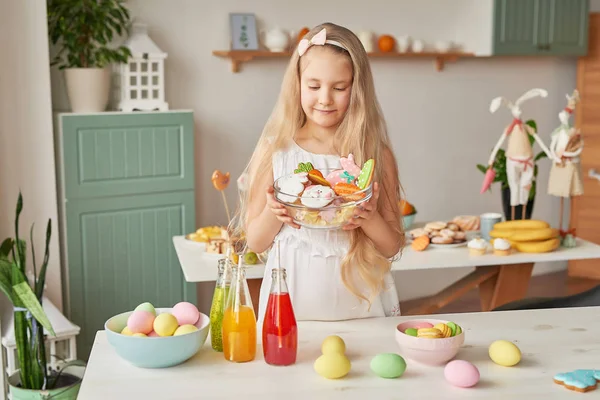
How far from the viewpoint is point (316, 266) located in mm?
2135

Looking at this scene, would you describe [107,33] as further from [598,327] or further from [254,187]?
[598,327]

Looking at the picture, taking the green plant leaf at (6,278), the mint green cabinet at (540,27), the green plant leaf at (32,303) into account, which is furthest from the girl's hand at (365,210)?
the mint green cabinet at (540,27)

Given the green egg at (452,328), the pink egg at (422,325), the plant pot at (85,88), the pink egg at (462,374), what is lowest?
the pink egg at (462,374)

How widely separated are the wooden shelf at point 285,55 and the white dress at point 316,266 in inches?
95.1

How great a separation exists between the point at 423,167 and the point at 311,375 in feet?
12.0

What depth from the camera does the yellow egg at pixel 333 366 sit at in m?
1.61

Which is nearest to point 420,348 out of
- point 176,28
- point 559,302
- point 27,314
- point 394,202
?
point 394,202

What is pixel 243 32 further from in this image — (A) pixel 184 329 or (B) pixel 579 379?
(B) pixel 579 379

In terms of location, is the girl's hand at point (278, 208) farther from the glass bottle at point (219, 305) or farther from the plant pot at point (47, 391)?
the plant pot at point (47, 391)

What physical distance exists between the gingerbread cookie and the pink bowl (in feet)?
0.67

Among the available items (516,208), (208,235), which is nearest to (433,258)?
(516,208)

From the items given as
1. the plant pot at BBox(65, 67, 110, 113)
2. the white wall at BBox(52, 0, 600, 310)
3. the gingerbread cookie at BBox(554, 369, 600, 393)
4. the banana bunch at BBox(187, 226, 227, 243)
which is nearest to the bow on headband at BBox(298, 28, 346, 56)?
the gingerbread cookie at BBox(554, 369, 600, 393)

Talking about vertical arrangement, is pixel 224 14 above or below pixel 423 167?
above

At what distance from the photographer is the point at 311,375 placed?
5.40ft
